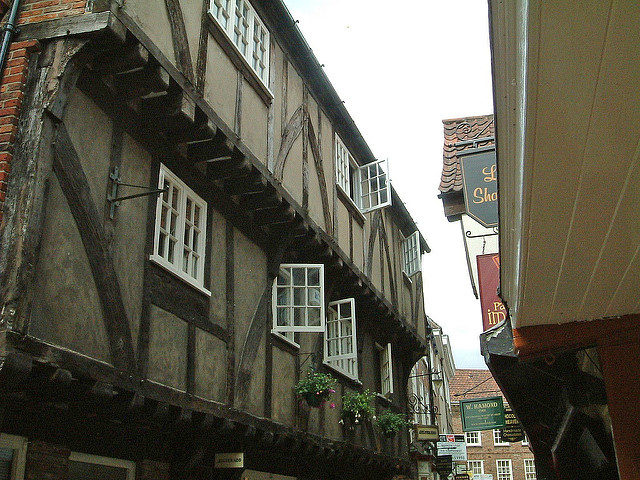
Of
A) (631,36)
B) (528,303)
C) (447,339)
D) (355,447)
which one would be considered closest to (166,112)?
(528,303)

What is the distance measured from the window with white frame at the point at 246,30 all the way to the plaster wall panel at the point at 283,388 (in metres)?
4.08

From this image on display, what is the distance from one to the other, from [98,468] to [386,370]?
982 cm

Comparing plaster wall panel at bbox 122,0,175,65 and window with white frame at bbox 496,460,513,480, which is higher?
plaster wall panel at bbox 122,0,175,65

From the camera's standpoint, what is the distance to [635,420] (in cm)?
398

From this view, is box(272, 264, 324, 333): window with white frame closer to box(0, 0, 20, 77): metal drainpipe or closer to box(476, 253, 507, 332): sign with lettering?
box(476, 253, 507, 332): sign with lettering

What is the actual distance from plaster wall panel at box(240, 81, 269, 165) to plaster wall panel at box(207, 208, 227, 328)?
3.80ft

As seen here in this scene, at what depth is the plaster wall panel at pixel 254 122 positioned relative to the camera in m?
8.55

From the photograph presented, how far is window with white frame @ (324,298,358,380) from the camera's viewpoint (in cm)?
1136

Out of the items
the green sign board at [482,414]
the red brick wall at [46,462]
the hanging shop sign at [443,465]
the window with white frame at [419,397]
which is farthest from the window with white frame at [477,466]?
the red brick wall at [46,462]

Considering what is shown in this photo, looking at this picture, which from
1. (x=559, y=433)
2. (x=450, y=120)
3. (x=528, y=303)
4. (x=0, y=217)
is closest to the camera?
(x=528, y=303)

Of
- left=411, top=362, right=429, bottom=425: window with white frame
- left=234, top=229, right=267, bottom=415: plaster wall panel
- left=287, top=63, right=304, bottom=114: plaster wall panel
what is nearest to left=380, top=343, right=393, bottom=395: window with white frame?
left=411, top=362, right=429, bottom=425: window with white frame

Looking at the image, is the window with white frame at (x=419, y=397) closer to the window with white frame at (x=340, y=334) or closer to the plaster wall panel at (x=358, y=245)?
the plaster wall panel at (x=358, y=245)

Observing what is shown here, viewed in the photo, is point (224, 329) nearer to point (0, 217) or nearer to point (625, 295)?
point (0, 217)

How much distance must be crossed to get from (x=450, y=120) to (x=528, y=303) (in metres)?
7.70
